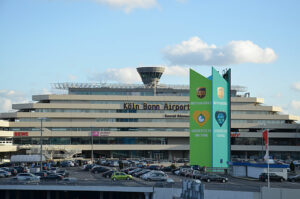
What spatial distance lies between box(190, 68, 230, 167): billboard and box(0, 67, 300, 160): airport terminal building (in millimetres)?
55860

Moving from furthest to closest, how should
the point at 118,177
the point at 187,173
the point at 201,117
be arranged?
1. the point at 201,117
2. the point at 187,173
3. the point at 118,177

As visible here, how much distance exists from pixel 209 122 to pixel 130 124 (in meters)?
57.8

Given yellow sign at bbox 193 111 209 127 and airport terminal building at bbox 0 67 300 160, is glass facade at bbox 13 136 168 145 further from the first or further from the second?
yellow sign at bbox 193 111 209 127

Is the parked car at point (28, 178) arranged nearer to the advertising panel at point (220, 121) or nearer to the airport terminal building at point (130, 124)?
the advertising panel at point (220, 121)

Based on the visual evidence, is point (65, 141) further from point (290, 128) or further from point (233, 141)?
point (290, 128)

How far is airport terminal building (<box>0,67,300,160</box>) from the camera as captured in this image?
5315 inches

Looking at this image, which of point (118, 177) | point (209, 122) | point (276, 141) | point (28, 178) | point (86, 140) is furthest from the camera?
Result: point (276, 141)

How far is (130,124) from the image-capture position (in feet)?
456

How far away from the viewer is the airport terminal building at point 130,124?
443ft

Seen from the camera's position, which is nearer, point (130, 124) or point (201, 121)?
point (201, 121)

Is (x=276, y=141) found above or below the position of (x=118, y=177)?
above

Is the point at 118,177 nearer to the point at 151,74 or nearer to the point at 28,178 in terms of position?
the point at 28,178

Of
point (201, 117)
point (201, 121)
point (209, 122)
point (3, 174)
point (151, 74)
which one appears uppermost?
point (151, 74)

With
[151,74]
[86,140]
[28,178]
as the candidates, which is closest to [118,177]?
[28,178]
